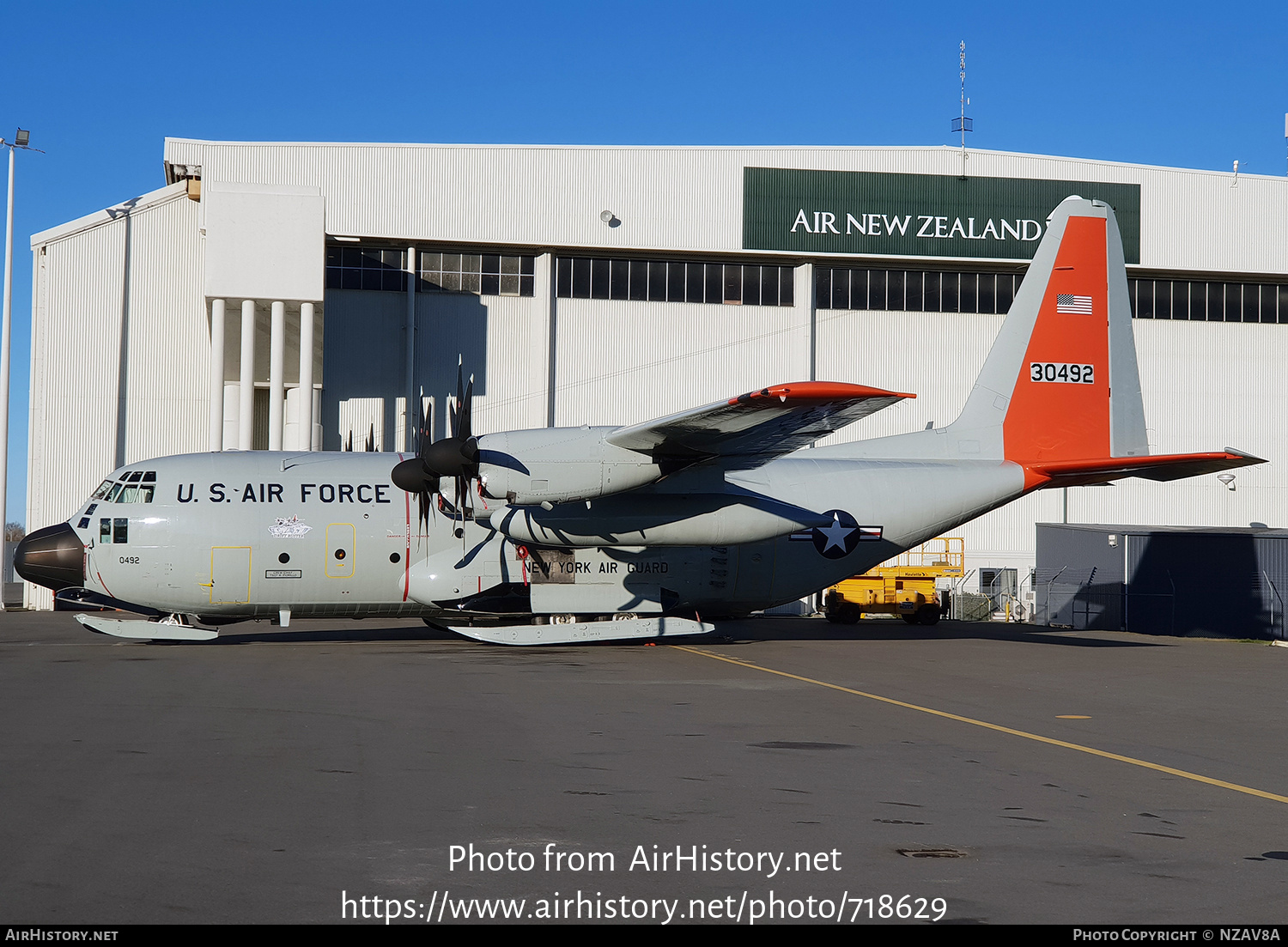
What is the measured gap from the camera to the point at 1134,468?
22047 millimetres

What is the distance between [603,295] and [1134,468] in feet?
70.2

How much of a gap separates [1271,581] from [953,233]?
1690 cm

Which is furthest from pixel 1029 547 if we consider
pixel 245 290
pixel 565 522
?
pixel 245 290

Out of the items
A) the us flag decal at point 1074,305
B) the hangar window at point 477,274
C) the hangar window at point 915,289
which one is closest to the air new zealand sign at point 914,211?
the hangar window at point 915,289

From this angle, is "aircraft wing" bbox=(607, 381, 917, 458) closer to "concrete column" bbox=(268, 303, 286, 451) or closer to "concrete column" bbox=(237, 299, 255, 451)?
"concrete column" bbox=(268, 303, 286, 451)

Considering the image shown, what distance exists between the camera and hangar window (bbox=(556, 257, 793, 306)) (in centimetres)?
3859

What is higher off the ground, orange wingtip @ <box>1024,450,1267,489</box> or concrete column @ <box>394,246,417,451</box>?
concrete column @ <box>394,246,417,451</box>

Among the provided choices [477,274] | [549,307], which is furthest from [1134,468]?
[477,274]

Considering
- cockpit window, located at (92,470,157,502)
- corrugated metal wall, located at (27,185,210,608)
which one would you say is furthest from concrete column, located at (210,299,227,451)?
cockpit window, located at (92,470,157,502)

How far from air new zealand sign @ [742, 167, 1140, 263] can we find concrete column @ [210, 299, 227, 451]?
19.2 metres

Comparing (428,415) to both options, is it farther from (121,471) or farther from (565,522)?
(121,471)

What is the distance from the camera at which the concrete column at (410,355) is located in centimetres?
3638

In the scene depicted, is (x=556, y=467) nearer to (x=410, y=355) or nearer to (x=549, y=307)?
(x=410, y=355)

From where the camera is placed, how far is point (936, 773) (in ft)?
29.7
